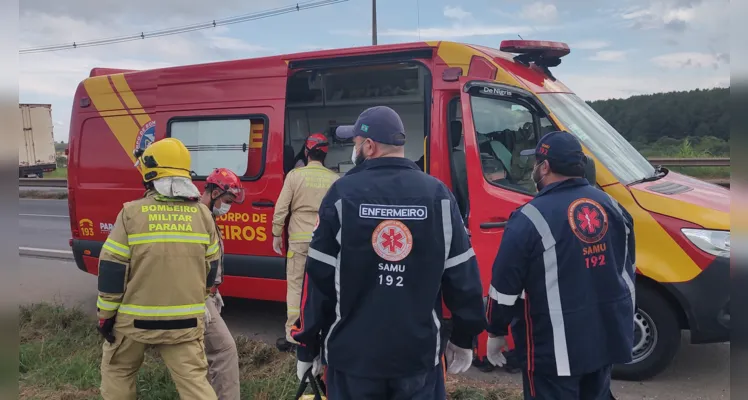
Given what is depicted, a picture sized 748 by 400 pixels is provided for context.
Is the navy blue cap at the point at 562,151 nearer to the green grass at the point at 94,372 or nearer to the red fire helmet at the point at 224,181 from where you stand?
the green grass at the point at 94,372

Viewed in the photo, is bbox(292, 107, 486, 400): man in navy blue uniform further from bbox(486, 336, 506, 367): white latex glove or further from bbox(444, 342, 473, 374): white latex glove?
bbox(486, 336, 506, 367): white latex glove

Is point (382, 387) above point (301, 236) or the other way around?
the other way around

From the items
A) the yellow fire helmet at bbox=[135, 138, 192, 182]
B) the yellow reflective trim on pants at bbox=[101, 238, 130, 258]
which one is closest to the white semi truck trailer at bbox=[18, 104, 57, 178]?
the yellow fire helmet at bbox=[135, 138, 192, 182]

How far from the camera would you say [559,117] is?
14.1ft

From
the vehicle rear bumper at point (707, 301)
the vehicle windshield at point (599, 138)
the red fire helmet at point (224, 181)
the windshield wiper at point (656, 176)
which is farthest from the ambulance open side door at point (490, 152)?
the red fire helmet at point (224, 181)

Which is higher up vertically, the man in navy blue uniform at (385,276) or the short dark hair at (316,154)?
the short dark hair at (316,154)

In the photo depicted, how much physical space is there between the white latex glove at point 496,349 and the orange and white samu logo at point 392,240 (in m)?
0.94

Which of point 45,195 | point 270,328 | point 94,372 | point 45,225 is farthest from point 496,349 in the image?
point 45,195

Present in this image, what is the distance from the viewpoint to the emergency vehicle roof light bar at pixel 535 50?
4.67 meters

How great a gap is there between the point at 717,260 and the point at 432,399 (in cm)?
243

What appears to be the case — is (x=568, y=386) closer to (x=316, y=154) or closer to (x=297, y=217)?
(x=297, y=217)

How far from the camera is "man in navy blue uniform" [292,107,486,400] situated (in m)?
2.15

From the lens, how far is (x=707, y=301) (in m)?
3.71

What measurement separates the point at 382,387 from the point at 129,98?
497 centimetres
